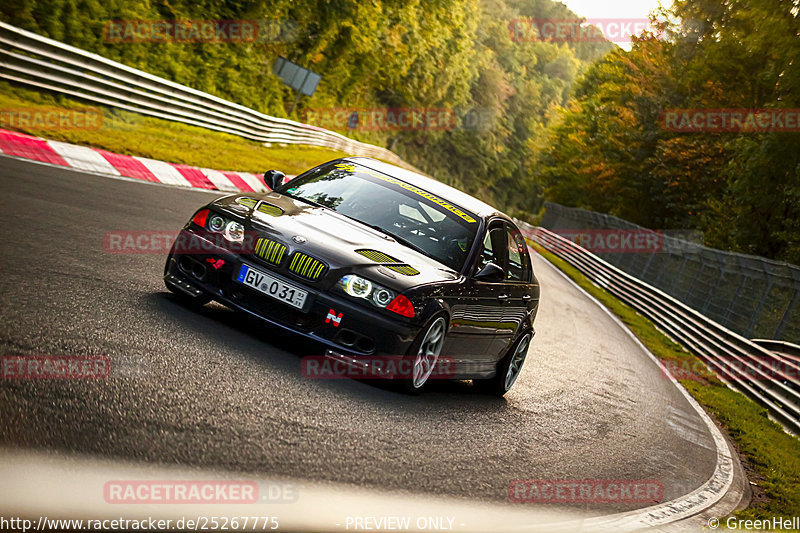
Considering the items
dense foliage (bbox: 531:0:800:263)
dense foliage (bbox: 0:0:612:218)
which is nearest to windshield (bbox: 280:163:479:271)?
dense foliage (bbox: 0:0:612:218)

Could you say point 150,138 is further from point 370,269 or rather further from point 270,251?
point 370,269

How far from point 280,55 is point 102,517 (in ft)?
130

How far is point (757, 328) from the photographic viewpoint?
714 inches

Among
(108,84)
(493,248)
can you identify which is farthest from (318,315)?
(108,84)

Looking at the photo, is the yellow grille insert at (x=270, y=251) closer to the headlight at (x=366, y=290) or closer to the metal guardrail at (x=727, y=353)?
the headlight at (x=366, y=290)

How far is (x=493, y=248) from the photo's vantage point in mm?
7805

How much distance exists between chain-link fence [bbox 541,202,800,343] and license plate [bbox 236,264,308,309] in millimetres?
13068

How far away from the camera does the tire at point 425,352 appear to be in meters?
6.28

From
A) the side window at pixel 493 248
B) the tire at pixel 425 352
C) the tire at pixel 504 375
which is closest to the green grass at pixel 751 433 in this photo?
the tire at pixel 504 375

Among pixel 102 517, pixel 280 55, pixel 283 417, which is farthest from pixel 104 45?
pixel 102 517

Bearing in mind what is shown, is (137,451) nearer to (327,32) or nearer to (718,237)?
(718,237)

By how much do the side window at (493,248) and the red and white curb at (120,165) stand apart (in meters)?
7.70

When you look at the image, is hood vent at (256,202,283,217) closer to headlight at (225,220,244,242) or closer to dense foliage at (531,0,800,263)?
headlight at (225,220,244,242)

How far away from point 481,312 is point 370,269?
1537 mm
